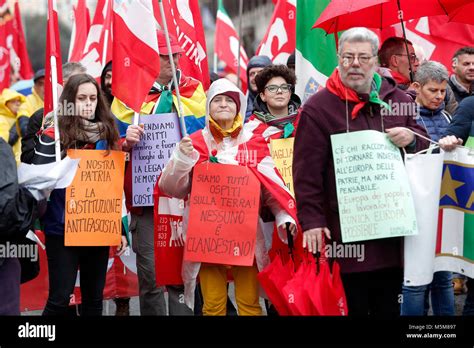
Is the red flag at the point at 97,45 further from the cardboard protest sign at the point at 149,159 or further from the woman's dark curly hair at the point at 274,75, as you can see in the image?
the cardboard protest sign at the point at 149,159

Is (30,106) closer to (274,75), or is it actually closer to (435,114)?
(274,75)

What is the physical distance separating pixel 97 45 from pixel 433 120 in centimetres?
473

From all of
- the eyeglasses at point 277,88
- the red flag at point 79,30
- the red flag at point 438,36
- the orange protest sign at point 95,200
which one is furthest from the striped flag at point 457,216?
the red flag at point 79,30

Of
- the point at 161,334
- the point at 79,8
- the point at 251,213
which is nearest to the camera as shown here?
Answer: the point at 161,334

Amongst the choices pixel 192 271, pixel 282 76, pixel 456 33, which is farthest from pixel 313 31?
pixel 192 271

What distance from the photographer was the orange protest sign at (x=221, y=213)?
22.4 feet

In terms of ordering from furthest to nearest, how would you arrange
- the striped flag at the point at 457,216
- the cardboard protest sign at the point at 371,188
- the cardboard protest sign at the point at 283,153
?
the cardboard protest sign at the point at 283,153, the striped flag at the point at 457,216, the cardboard protest sign at the point at 371,188

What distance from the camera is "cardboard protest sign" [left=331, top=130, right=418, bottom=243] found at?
5.74 meters

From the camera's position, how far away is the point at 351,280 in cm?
589

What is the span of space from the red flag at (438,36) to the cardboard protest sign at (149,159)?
4.05m

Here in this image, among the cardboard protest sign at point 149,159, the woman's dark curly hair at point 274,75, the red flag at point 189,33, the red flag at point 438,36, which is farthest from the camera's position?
the red flag at point 438,36

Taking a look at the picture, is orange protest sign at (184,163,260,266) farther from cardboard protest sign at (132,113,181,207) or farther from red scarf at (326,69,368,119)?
red scarf at (326,69,368,119)

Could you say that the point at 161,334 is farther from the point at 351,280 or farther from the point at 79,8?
the point at 79,8

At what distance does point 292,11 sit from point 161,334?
6.17 meters
